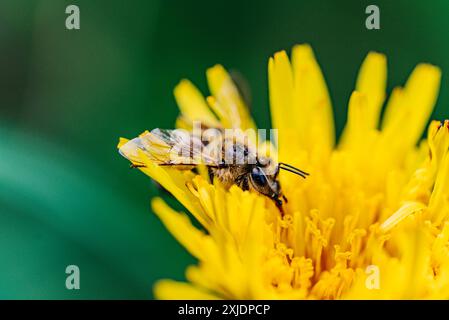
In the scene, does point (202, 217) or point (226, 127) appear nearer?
point (202, 217)

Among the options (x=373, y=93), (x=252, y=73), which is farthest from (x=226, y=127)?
(x=373, y=93)

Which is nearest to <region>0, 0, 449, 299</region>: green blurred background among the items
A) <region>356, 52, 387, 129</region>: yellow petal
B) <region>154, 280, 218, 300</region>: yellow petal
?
<region>356, 52, 387, 129</region>: yellow petal

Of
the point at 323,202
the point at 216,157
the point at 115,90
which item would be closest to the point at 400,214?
the point at 323,202

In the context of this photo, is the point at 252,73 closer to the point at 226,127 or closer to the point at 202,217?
the point at 226,127

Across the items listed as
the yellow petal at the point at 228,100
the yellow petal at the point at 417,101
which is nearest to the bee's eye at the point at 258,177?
the yellow petal at the point at 228,100

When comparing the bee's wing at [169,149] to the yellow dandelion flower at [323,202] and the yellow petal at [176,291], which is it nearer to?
the yellow dandelion flower at [323,202]

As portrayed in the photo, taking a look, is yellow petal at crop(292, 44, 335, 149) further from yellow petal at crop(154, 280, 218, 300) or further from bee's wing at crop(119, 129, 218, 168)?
yellow petal at crop(154, 280, 218, 300)

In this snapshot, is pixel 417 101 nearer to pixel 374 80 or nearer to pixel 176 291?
pixel 374 80
